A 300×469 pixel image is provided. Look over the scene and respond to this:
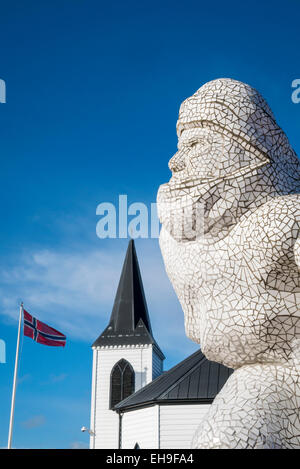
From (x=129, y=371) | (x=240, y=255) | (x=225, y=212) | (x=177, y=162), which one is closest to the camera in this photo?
(x=240, y=255)

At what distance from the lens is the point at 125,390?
32.8m

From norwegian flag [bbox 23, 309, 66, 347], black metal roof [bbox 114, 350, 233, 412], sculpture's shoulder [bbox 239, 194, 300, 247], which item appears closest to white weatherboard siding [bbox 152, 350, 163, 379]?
black metal roof [bbox 114, 350, 233, 412]

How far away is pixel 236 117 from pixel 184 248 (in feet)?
4.65

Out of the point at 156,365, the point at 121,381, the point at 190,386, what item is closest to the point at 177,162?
the point at 190,386

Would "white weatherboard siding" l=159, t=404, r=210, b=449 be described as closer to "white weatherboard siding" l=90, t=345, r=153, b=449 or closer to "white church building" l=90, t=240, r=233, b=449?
"white church building" l=90, t=240, r=233, b=449

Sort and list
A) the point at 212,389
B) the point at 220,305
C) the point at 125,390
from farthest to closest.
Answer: the point at 125,390 < the point at 212,389 < the point at 220,305

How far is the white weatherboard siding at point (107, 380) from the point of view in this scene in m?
32.1

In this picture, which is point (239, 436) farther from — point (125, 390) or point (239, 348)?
point (125, 390)

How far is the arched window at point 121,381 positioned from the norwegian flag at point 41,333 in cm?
1500

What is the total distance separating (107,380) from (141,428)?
42.3 ft

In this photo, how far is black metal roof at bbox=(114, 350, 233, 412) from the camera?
19.0 metres

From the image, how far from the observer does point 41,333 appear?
59.6ft

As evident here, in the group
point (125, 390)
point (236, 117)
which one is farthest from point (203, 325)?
point (125, 390)

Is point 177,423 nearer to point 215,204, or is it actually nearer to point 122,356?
point 122,356
